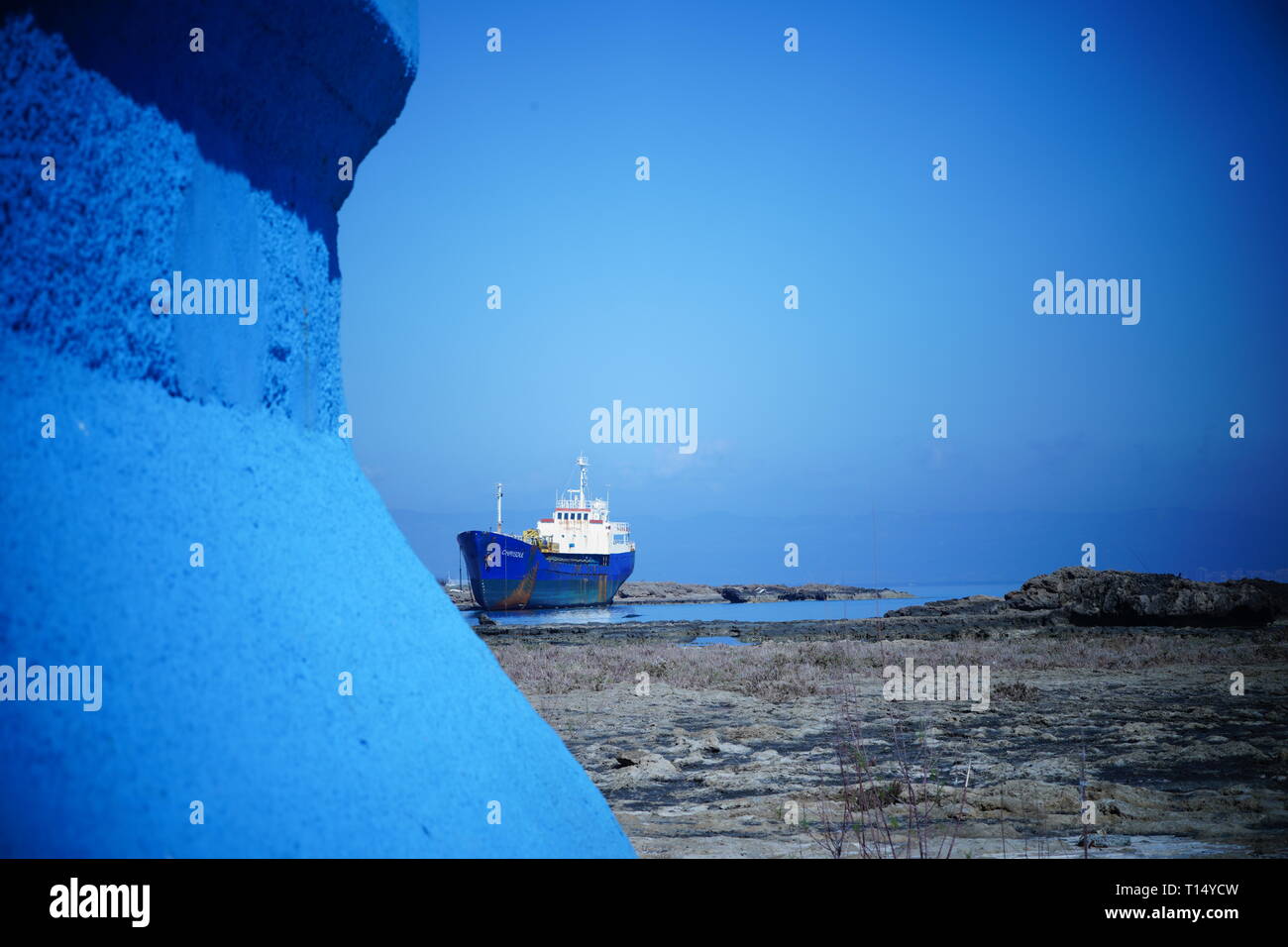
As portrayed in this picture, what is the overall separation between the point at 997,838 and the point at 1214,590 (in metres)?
27.3

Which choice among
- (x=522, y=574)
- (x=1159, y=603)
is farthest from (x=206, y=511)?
(x=522, y=574)

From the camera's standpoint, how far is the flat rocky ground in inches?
208

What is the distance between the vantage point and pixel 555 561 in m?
52.6

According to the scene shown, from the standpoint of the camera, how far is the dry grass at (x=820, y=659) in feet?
50.3

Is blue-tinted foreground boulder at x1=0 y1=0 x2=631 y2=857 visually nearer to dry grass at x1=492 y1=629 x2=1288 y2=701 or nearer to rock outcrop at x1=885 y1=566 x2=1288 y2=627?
dry grass at x1=492 y1=629 x2=1288 y2=701

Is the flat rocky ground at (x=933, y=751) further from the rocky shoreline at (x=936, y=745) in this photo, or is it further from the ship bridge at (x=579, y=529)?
the ship bridge at (x=579, y=529)

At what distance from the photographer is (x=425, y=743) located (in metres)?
1.92

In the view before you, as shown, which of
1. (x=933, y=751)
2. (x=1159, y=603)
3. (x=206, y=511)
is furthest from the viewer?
(x=1159, y=603)

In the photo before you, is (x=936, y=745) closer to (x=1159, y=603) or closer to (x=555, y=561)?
(x=1159, y=603)

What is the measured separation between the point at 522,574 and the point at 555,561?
3.01 meters
